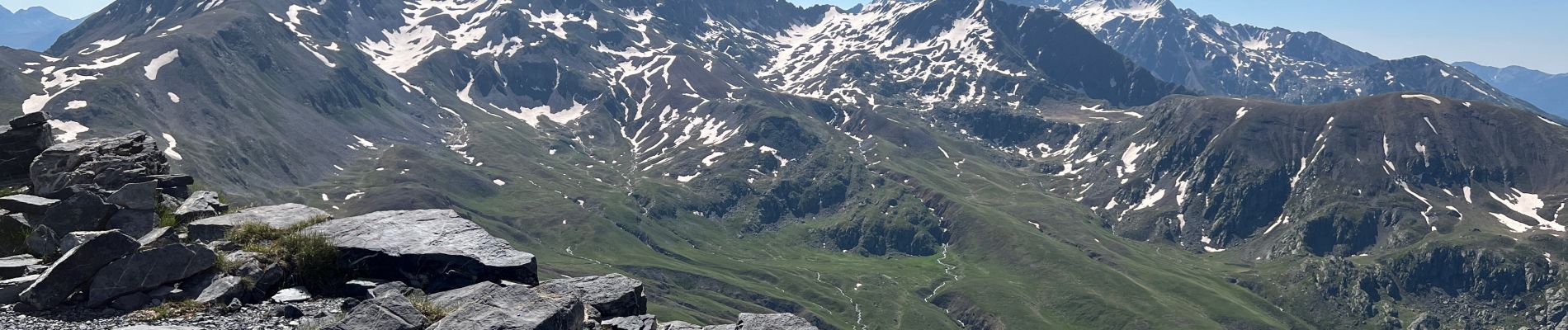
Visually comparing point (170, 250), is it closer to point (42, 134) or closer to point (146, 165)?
point (146, 165)

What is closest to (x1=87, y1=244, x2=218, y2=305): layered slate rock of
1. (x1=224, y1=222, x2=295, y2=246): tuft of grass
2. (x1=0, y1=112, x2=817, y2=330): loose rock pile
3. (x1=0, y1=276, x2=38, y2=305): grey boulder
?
(x1=0, y1=112, x2=817, y2=330): loose rock pile

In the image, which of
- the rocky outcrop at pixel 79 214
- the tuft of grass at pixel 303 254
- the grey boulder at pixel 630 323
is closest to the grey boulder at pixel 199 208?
the rocky outcrop at pixel 79 214

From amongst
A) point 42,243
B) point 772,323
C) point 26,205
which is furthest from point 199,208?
point 772,323

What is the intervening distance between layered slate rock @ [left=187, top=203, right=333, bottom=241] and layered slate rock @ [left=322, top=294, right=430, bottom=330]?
885cm

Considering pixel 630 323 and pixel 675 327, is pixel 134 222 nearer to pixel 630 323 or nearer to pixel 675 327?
pixel 630 323

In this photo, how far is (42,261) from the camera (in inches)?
1047

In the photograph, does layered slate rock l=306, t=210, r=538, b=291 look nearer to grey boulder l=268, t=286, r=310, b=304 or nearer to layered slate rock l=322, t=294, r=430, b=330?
grey boulder l=268, t=286, r=310, b=304

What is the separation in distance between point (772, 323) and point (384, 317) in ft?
34.9

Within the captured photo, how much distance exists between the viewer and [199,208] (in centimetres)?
3262

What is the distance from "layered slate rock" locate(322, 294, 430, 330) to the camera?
22.4 m

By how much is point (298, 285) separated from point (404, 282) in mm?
2737

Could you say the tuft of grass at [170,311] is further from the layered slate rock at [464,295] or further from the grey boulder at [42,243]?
the grey boulder at [42,243]

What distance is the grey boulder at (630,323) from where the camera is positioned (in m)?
27.2

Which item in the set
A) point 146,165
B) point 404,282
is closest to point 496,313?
point 404,282
